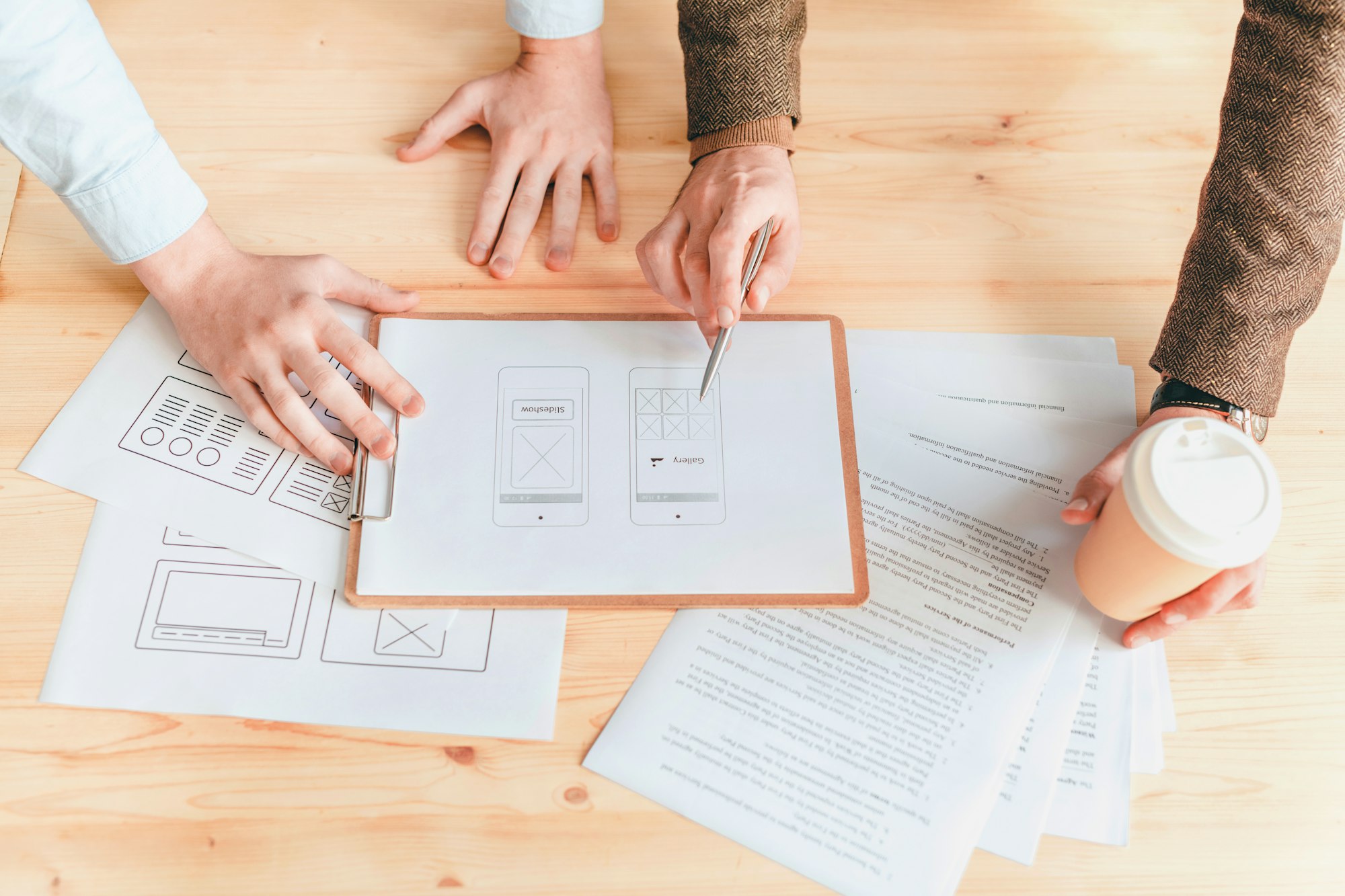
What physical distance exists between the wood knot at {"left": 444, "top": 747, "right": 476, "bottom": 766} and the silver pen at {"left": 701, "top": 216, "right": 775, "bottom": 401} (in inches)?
12.8

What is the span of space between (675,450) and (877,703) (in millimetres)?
245

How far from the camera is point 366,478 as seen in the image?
679 millimetres

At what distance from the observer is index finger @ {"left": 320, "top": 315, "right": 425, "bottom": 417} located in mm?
696

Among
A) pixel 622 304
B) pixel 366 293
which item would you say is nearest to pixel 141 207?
pixel 366 293

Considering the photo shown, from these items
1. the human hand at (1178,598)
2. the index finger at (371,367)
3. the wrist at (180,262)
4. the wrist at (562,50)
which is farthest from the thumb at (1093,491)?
the wrist at (180,262)

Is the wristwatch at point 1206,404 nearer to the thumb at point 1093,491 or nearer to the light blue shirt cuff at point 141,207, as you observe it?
the thumb at point 1093,491

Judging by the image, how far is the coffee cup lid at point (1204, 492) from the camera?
20.6 inches

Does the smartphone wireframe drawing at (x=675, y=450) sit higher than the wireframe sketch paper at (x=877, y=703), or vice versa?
the smartphone wireframe drawing at (x=675, y=450)

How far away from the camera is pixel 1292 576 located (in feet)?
2.27

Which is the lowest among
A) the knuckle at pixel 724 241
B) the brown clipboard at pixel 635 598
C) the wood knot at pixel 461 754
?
the wood knot at pixel 461 754

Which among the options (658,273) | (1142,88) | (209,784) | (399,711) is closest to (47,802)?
(209,784)

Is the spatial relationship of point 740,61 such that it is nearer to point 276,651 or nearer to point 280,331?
point 280,331

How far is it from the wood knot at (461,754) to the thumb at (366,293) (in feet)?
1.24

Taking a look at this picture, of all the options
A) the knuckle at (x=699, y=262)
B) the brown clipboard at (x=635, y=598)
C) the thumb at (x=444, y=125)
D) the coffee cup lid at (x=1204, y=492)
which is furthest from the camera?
the thumb at (x=444, y=125)
